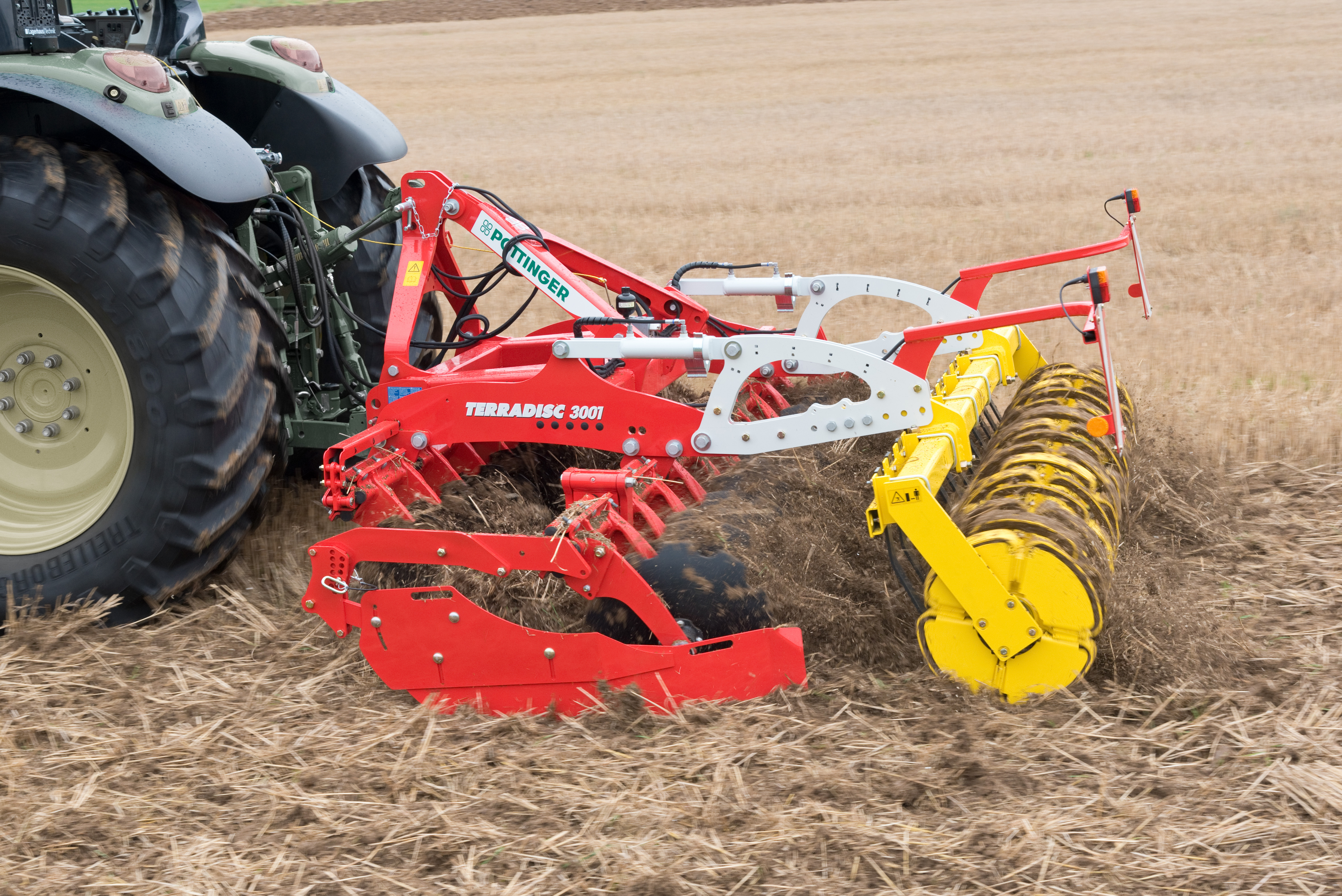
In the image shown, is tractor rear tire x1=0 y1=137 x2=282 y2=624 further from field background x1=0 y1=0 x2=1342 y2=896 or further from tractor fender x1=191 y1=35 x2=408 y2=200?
tractor fender x1=191 y1=35 x2=408 y2=200

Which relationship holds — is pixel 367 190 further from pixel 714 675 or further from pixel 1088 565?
pixel 1088 565

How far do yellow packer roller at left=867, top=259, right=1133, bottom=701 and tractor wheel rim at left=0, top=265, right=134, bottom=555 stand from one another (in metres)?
2.39

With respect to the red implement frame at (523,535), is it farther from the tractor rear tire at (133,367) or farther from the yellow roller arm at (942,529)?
the tractor rear tire at (133,367)

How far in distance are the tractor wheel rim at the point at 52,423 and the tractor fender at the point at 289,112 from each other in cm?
130

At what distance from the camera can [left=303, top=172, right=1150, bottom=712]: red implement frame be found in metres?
3.33

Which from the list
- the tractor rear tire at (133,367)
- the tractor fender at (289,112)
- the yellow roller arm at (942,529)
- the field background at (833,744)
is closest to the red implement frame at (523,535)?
the field background at (833,744)

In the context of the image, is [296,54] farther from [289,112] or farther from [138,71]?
[138,71]

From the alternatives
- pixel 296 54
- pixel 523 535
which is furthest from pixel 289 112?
pixel 523 535

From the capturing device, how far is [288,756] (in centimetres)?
323

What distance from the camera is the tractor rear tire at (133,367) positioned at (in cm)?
369

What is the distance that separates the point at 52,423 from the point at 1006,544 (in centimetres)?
296

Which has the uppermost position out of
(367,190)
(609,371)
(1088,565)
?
(367,190)

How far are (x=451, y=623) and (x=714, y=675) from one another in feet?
2.41

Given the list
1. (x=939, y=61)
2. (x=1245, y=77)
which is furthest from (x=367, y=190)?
(x=939, y=61)
